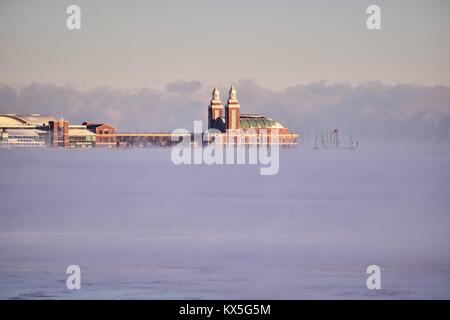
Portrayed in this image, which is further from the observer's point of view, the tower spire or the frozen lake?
the tower spire

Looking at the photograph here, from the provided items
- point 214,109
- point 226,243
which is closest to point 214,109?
point 214,109

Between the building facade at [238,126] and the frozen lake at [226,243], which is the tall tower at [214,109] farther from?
the frozen lake at [226,243]

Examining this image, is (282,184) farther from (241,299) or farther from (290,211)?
(241,299)

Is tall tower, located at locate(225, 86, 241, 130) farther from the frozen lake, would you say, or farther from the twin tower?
the frozen lake

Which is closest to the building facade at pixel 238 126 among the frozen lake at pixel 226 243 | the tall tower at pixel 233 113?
the tall tower at pixel 233 113

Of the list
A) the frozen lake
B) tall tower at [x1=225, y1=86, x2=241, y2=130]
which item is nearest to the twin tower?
tall tower at [x1=225, y1=86, x2=241, y2=130]

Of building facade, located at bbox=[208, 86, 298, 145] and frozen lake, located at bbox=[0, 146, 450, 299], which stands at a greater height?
building facade, located at bbox=[208, 86, 298, 145]

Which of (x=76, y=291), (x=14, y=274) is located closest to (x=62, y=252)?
(x=14, y=274)

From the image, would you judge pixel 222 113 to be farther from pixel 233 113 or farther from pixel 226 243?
pixel 226 243
